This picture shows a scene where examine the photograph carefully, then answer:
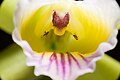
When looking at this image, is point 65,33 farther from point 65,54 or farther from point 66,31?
point 65,54

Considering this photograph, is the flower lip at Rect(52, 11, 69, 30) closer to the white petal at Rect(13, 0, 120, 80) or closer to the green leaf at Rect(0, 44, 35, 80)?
the white petal at Rect(13, 0, 120, 80)

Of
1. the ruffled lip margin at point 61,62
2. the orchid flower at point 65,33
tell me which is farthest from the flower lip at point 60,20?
the ruffled lip margin at point 61,62

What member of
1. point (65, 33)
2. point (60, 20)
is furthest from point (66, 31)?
point (60, 20)

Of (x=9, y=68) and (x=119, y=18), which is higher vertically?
(x=119, y=18)

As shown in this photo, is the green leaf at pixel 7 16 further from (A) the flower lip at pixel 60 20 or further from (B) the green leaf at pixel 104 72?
(B) the green leaf at pixel 104 72

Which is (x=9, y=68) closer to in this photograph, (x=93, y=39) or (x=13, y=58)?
(x=13, y=58)

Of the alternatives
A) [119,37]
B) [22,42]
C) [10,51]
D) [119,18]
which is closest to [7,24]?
[10,51]
